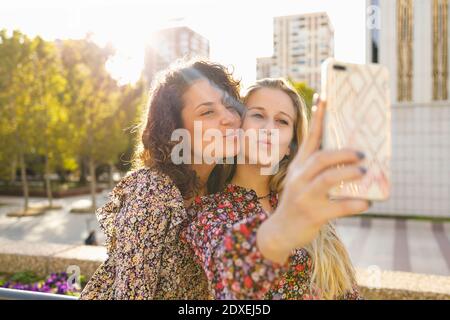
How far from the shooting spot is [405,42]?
1314 cm

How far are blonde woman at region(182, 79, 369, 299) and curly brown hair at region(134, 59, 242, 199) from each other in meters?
0.08

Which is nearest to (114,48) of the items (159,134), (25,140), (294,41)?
(25,140)

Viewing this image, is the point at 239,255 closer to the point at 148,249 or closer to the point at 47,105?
the point at 148,249

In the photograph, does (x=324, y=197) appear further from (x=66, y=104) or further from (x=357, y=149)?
(x=66, y=104)

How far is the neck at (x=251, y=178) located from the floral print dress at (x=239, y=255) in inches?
2.0

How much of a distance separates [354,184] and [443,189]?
13.9 meters

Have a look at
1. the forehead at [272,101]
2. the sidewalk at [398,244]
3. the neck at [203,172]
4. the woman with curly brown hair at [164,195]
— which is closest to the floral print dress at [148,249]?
the woman with curly brown hair at [164,195]

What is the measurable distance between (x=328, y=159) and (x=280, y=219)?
0.17 meters

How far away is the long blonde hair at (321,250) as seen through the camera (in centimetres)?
141

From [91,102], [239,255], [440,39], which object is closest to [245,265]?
[239,255]

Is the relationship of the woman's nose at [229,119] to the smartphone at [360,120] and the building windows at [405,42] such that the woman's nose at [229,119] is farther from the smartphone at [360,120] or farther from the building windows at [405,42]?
the building windows at [405,42]

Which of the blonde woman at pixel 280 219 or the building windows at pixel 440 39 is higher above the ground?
the building windows at pixel 440 39

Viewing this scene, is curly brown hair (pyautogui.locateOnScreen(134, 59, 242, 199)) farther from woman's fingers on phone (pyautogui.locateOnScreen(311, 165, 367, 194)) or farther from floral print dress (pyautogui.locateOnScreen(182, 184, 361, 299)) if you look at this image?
woman's fingers on phone (pyautogui.locateOnScreen(311, 165, 367, 194))

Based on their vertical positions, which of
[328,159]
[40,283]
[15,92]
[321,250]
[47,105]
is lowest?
[40,283]
